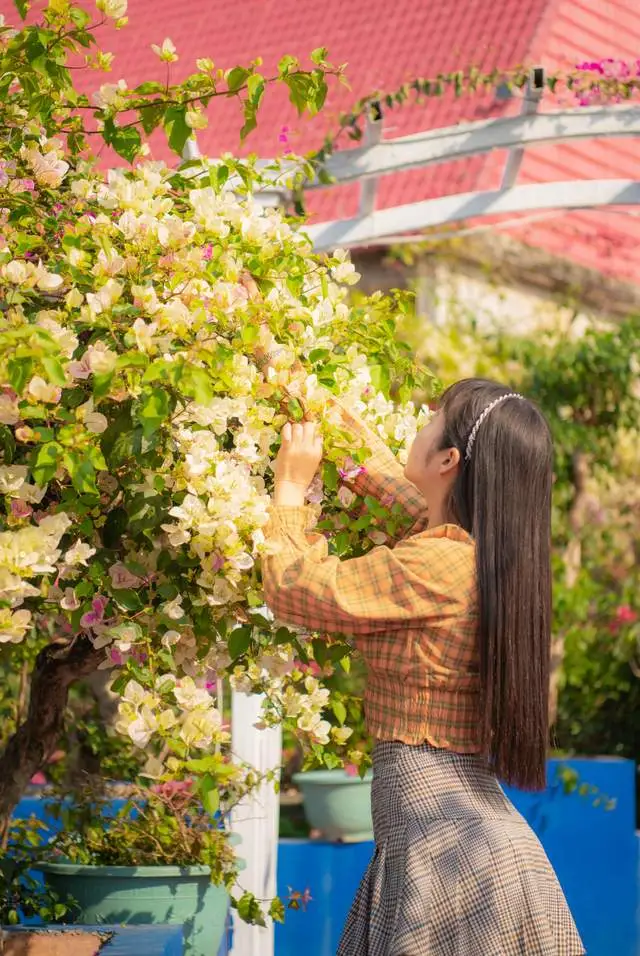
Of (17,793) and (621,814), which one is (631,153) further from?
(17,793)

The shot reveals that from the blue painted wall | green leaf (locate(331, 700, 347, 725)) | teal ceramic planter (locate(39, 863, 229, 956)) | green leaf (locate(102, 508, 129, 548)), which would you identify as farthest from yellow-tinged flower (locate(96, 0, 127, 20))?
the blue painted wall

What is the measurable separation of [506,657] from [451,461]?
337 mm

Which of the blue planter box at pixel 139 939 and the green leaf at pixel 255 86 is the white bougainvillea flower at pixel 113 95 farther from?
the blue planter box at pixel 139 939

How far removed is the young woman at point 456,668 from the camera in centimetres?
195

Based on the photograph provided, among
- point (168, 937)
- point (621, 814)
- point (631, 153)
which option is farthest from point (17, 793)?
point (631, 153)

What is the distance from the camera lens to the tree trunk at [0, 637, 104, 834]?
8.49 ft

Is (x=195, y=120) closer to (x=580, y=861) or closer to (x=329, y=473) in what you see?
(x=329, y=473)

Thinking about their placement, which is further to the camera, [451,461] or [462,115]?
[462,115]

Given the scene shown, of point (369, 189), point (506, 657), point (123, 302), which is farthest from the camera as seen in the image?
point (369, 189)

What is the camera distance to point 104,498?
2.01 m

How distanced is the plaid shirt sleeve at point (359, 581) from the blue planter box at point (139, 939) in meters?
0.91

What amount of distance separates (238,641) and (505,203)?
2940mm

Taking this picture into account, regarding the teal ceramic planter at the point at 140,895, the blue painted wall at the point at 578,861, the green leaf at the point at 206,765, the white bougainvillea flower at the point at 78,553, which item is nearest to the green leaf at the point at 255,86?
the white bougainvillea flower at the point at 78,553

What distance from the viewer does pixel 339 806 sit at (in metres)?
5.39
